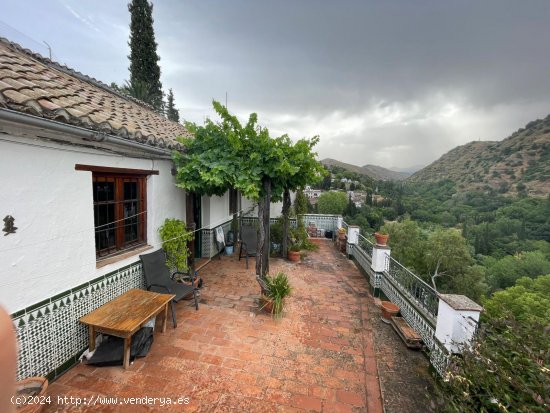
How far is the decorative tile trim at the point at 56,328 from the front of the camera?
8.71 feet

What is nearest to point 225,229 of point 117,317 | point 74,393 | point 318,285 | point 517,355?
point 318,285

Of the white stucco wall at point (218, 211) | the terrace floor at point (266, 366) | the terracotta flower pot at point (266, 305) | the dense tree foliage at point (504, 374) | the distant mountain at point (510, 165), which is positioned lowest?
the terrace floor at point (266, 366)

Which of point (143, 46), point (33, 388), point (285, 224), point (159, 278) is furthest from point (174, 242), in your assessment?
point (143, 46)

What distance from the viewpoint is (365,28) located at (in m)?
9.27

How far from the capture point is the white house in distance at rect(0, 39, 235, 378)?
2.47 meters

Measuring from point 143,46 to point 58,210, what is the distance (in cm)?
1985

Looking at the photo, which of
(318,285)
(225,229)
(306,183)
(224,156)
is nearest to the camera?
(224,156)

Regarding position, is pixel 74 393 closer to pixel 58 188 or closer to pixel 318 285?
pixel 58 188

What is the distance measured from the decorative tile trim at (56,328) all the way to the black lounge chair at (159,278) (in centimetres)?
60

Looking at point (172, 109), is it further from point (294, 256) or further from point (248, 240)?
point (294, 256)

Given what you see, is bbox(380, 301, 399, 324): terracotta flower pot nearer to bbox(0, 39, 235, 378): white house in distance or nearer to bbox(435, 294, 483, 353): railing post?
bbox(435, 294, 483, 353): railing post

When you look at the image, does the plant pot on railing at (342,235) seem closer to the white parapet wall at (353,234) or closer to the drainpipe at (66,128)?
the white parapet wall at (353,234)

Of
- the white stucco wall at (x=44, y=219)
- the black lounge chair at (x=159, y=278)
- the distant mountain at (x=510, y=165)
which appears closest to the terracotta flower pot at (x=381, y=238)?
the black lounge chair at (x=159, y=278)

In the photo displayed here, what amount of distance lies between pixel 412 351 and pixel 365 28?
1057 cm
